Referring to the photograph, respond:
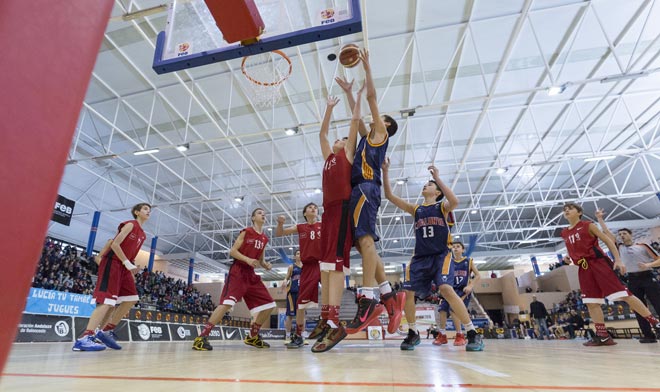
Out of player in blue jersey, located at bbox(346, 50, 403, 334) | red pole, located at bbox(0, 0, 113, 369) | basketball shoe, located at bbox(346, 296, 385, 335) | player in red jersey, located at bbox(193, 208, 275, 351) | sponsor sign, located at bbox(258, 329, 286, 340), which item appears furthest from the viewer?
sponsor sign, located at bbox(258, 329, 286, 340)

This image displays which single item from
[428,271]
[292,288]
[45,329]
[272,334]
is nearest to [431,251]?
[428,271]

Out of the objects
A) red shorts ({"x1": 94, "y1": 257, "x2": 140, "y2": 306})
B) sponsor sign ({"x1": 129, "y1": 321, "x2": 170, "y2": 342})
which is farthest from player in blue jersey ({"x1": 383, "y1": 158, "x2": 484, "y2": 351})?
sponsor sign ({"x1": 129, "y1": 321, "x2": 170, "y2": 342})

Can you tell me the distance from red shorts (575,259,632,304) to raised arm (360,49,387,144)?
3278 mm

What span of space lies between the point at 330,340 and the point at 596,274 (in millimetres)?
3689

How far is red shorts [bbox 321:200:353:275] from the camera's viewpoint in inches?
109

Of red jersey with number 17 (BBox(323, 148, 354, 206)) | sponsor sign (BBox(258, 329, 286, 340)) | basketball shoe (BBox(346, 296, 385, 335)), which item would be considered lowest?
sponsor sign (BBox(258, 329, 286, 340))

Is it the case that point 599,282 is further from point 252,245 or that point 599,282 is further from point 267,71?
point 267,71

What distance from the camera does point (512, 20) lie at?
8625 millimetres

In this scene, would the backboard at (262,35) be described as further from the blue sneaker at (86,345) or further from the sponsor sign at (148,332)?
the sponsor sign at (148,332)

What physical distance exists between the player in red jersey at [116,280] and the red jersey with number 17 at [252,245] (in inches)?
46.7

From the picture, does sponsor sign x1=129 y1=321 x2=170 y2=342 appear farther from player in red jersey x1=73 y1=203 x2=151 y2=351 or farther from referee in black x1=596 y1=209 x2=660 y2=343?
referee in black x1=596 y1=209 x2=660 y2=343

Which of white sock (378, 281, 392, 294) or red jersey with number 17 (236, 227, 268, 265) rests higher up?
red jersey with number 17 (236, 227, 268, 265)

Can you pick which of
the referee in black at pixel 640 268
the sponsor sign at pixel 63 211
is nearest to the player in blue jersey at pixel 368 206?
the referee in black at pixel 640 268

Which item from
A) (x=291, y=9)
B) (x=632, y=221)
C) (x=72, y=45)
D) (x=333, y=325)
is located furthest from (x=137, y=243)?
A: (x=632, y=221)
